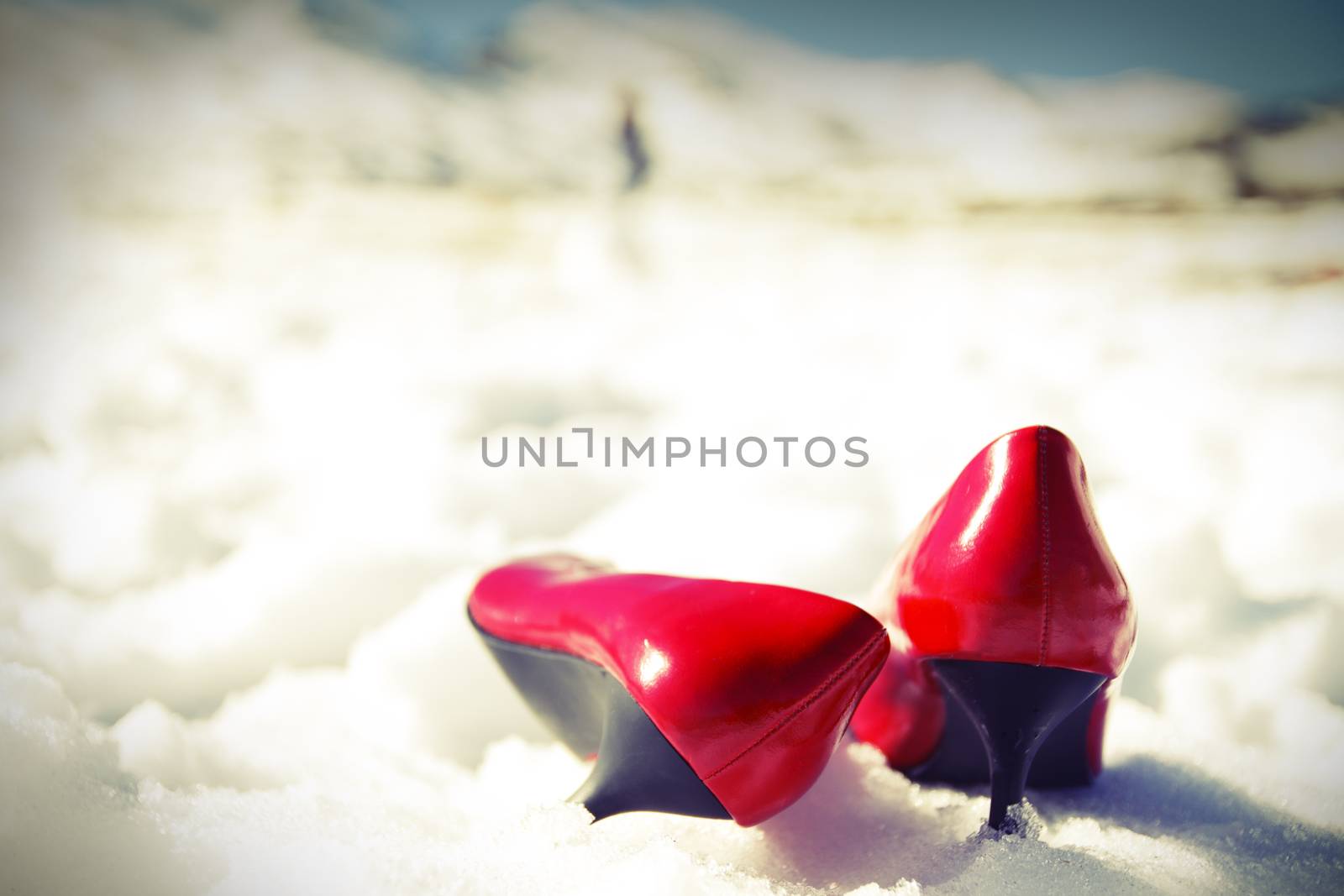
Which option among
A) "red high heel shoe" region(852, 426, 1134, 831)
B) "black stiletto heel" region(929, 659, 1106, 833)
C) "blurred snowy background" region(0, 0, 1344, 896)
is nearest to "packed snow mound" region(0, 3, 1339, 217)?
"blurred snowy background" region(0, 0, 1344, 896)

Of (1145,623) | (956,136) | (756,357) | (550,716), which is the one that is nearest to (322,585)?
(550,716)

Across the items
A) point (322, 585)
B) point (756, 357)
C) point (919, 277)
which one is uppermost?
point (919, 277)

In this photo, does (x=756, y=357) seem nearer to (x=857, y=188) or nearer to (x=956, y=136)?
(x=857, y=188)

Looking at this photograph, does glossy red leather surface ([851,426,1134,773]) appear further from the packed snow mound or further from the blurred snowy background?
the packed snow mound

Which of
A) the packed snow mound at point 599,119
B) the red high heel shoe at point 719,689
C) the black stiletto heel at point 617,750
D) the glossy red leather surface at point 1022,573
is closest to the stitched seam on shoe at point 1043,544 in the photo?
the glossy red leather surface at point 1022,573

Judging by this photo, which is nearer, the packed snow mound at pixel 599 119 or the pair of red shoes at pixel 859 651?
the pair of red shoes at pixel 859 651

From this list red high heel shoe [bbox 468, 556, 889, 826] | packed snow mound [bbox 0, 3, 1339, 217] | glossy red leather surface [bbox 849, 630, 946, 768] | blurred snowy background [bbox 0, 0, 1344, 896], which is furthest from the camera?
packed snow mound [bbox 0, 3, 1339, 217]

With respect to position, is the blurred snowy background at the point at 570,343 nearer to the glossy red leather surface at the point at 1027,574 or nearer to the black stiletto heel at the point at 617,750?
the black stiletto heel at the point at 617,750

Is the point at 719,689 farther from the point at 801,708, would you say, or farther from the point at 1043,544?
the point at 1043,544
